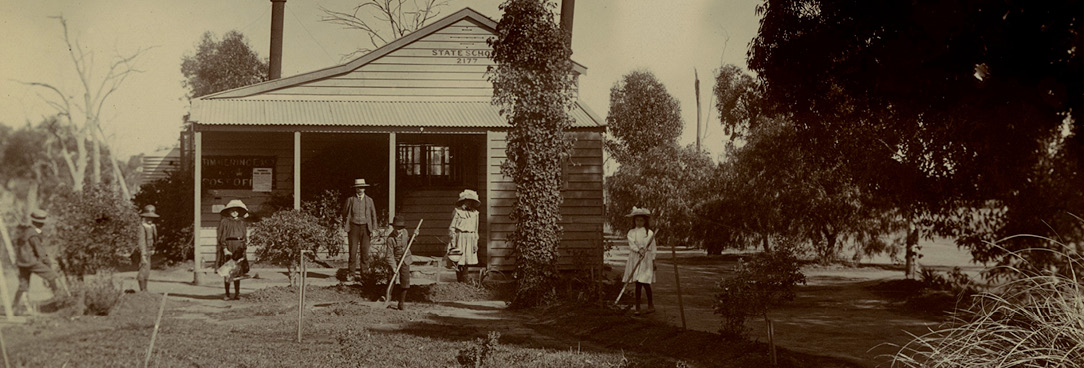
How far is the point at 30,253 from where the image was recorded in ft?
11.4

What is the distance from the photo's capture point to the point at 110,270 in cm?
714

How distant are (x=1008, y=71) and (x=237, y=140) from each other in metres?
16.3

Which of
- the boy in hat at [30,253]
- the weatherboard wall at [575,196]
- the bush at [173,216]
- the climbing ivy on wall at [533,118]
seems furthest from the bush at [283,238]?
the boy in hat at [30,253]

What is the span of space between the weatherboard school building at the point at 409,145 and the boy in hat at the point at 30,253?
14.9 m

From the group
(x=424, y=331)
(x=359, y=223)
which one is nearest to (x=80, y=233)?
(x=424, y=331)

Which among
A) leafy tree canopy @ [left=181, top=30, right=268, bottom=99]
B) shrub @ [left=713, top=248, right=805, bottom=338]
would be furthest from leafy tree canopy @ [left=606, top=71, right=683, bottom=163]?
shrub @ [left=713, top=248, right=805, bottom=338]

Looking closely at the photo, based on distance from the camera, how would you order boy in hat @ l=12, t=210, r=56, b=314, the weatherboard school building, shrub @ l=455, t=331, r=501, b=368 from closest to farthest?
boy in hat @ l=12, t=210, r=56, b=314
shrub @ l=455, t=331, r=501, b=368
the weatherboard school building

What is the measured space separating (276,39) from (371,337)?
2025 cm

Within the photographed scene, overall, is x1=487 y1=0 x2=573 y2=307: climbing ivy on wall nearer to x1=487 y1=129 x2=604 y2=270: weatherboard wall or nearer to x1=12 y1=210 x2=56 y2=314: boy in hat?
x1=487 y1=129 x2=604 y2=270: weatherboard wall

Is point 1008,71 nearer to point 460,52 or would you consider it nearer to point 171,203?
point 460,52

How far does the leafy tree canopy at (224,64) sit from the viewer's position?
38000 millimetres

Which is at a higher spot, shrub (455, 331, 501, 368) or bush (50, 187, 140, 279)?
bush (50, 187, 140, 279)

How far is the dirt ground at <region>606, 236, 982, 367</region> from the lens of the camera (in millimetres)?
10312

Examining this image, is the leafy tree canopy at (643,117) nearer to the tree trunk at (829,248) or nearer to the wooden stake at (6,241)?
the tree trunk at (829,248)
